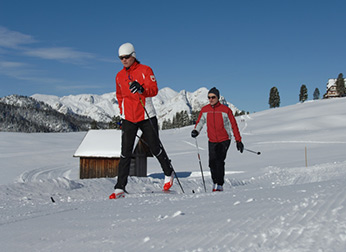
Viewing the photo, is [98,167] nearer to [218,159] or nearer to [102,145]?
[102,145]

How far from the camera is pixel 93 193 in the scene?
7.93 meters

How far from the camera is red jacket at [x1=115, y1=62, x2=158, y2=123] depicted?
5.52 meters

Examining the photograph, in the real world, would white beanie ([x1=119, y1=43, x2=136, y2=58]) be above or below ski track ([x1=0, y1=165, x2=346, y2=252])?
above

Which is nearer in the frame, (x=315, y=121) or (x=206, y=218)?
(x=206, y=218)

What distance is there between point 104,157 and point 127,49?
17.7 meters

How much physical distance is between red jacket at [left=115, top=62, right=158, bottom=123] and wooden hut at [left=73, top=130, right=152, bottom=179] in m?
16.9

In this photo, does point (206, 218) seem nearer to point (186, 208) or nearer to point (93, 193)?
point (186, 208)

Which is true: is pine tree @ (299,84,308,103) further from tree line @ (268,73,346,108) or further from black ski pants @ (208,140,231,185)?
black ski pants @ (208,140,231,185)

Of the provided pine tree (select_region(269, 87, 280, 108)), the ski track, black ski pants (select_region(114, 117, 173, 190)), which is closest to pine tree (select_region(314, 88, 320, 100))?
pine tree (select_region(269, 87, 280, 108))

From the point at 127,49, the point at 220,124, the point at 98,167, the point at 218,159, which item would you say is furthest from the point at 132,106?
the point at 98,167

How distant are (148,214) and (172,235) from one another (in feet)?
2.74

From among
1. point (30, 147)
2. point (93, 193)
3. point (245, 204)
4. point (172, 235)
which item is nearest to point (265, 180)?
point (93, 193)

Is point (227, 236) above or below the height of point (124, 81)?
below

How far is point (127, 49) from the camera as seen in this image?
5.50m
